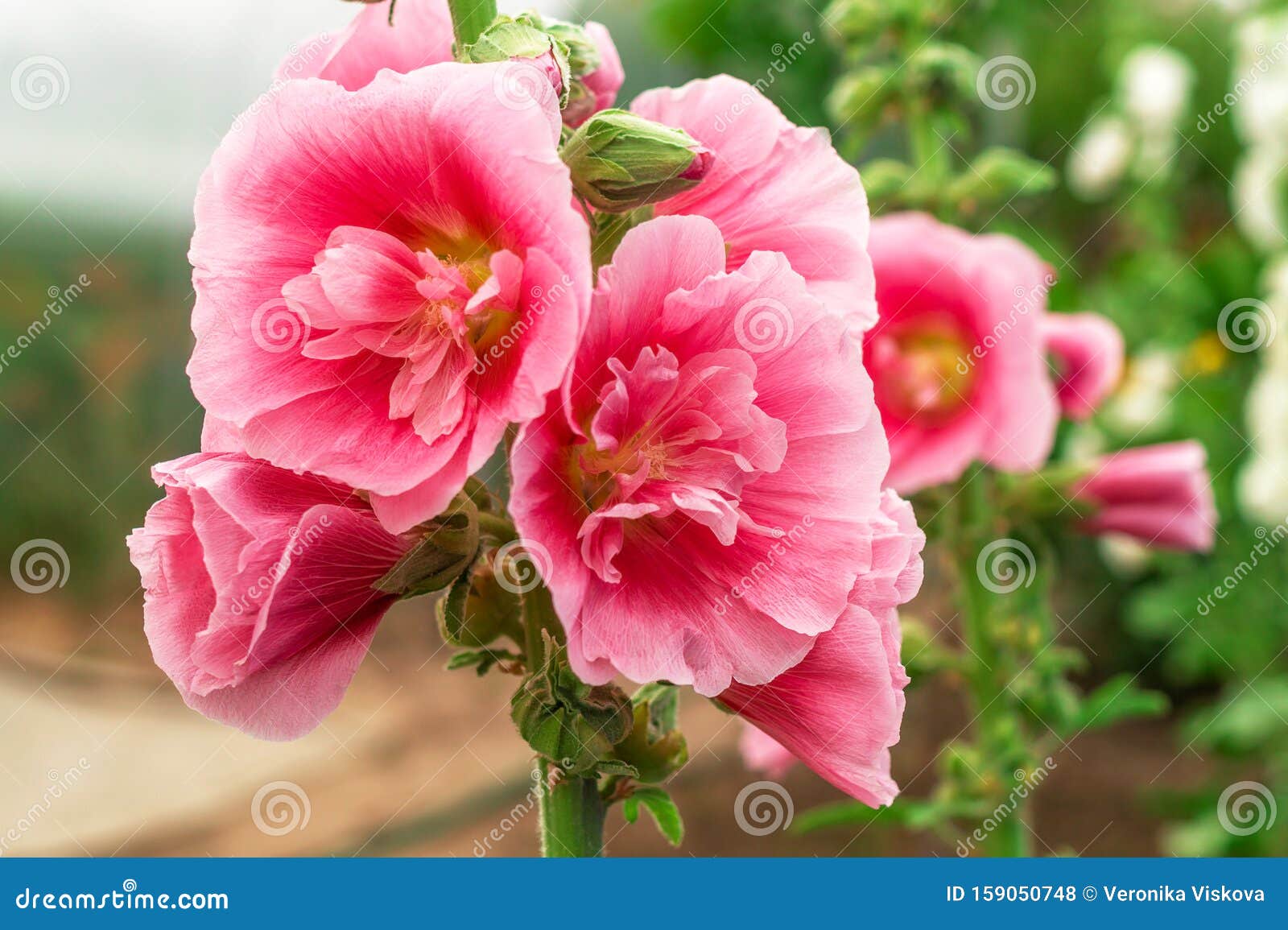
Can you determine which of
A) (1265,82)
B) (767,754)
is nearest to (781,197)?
(767,754)

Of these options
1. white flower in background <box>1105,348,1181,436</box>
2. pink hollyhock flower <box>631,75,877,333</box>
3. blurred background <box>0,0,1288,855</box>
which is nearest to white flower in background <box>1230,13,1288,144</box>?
blurred background <box>0,0,1288,855</box>

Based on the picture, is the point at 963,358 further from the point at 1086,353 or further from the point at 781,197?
A: the point at 781,197

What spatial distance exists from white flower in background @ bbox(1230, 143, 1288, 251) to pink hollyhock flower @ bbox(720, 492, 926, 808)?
8.22 ft

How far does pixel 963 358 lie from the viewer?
61.2 inches

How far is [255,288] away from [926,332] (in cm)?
114

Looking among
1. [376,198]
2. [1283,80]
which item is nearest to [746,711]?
[376,198]

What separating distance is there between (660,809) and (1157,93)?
3160mm

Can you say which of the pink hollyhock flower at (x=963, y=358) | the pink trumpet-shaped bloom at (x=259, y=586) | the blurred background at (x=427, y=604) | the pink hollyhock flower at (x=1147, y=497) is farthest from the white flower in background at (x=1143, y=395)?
the pink trumpet-shaped bloom at (x=259, y=586)

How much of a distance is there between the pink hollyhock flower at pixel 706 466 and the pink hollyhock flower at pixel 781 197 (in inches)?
4.4

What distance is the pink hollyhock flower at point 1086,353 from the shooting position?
5.14 ft

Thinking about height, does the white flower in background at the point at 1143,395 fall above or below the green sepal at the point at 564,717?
below

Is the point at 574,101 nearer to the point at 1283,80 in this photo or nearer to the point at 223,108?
the point at 1283,80

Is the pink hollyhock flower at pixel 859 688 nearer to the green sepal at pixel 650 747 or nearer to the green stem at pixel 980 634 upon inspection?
the green sepal at pixel 650 747

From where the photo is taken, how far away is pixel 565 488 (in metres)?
0.64
